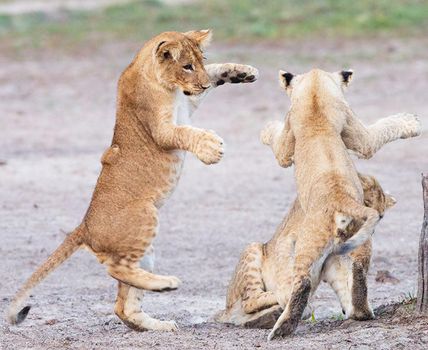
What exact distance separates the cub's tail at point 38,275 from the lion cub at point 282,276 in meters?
0.90

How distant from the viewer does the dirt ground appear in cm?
673

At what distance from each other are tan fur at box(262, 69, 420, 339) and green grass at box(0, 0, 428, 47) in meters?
12.7

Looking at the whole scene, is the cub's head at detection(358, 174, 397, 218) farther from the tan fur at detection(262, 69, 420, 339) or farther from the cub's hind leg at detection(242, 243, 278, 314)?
the cub's hind leg at detection(242, 243, 278, 314)

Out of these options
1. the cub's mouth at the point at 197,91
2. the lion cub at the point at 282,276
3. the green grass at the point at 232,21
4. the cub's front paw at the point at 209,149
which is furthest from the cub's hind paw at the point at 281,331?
the green grass at the point at 232,21

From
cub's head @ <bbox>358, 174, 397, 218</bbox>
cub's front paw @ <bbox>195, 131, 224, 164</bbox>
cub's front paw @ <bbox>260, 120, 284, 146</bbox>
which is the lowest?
cub's head @ <bbox>358, 174, 397, 218</bbox>

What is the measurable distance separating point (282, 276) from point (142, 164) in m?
1.04

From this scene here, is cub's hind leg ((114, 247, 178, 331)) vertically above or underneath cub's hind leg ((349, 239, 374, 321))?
underneath

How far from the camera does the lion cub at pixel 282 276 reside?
6.39 meters

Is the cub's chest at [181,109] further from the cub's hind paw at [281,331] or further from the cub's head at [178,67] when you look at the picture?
the cub's hind paw at [281,331]

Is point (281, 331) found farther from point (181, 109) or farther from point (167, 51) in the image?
point (167, 51)

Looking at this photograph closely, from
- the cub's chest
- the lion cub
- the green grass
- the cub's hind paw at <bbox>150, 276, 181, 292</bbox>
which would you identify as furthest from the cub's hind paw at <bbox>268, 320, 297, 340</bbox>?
the green grass

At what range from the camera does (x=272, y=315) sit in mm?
6656

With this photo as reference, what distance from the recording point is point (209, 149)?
672cm

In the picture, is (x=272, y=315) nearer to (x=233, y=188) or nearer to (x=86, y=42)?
(x=233, y=188)
